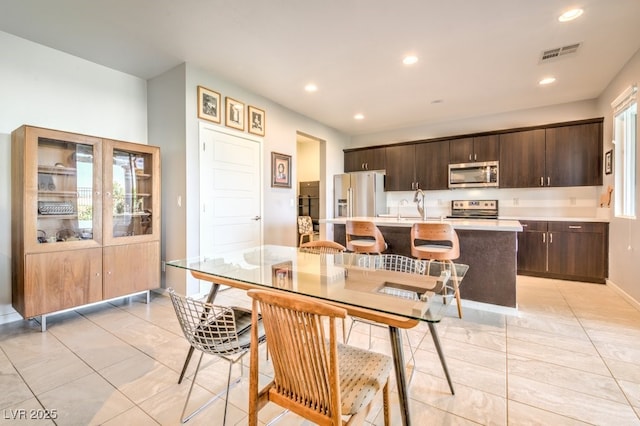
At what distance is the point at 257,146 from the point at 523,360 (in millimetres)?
3695

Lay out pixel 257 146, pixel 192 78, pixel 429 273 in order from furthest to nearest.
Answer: pixel 257 146
pixel 192 78
pixel 429 273

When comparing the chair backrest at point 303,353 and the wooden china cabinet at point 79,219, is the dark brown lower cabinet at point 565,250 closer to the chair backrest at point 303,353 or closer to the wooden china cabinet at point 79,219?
the chair backrest at point 303,353

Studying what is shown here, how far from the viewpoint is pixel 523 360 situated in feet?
6.67

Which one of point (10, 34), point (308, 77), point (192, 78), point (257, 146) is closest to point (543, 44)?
point (308, 77)

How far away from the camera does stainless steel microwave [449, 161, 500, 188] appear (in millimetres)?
4844

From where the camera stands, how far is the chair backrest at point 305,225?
242 inches

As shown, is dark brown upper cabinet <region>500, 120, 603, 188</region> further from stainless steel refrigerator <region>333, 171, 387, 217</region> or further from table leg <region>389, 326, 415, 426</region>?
table leg <region>389, 326, 415, 426</region>

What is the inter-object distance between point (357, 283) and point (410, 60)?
106 inches

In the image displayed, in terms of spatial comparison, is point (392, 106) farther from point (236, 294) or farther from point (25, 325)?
point (25, 325)

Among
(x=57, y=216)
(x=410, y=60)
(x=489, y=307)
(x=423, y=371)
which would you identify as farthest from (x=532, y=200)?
(x=57, y=216)

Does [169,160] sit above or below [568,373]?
above

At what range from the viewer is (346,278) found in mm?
1664

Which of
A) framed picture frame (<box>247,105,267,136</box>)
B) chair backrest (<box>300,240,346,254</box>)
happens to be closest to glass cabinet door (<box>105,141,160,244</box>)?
framed picture frame (<box>247,105,267,136</box>)

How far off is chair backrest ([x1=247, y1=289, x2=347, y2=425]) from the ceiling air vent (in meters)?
3.67
